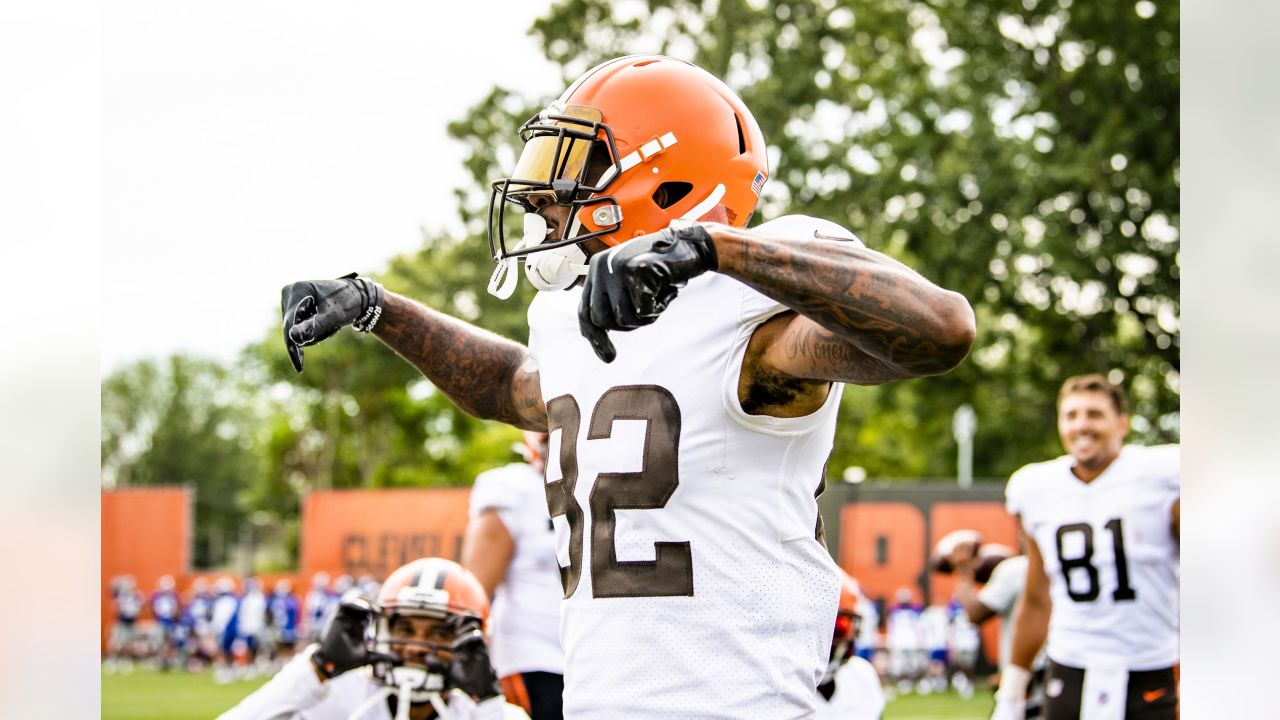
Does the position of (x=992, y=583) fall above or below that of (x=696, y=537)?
below

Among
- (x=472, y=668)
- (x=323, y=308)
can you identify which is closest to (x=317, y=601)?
(x=472, y=668)

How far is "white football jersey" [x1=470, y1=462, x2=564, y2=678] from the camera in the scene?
529 cm

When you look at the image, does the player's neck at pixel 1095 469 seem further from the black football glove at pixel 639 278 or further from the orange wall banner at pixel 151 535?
the orange wall banner at pixel 151 535

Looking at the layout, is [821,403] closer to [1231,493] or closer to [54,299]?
[1231,493]

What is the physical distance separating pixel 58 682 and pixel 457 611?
9.58 ft

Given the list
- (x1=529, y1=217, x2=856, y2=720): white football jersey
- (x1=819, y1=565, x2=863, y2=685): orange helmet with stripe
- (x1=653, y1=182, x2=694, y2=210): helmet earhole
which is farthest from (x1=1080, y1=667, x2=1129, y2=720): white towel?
(x1=653, y1=182, x2=694, y2=210): helmet earhole

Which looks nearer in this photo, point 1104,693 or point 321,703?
point 321,703

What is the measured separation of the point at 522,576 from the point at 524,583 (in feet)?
0.11

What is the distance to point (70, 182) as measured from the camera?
5.91 ft

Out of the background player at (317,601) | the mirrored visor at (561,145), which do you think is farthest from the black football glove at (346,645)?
the background player at (317,601)

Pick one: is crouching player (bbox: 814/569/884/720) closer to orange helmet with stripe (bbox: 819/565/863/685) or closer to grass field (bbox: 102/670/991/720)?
orange helmet with stripe (bbox: 819/565/863/685)

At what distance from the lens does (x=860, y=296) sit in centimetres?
197

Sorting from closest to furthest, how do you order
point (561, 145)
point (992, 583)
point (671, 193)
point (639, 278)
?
point (639, 278) < point (561, 145) < point (671, 193) < point (992, 583)

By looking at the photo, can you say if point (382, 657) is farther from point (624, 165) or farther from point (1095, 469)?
point (1095, 469)
